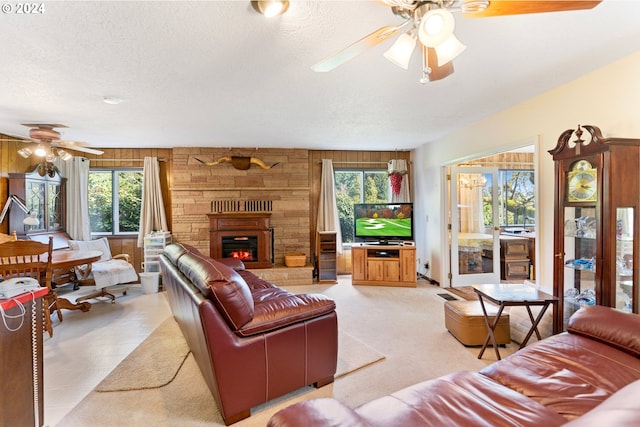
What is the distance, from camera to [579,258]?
2.53m

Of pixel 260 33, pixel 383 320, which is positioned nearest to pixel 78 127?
pixel 260 33

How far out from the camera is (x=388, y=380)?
7.70ft

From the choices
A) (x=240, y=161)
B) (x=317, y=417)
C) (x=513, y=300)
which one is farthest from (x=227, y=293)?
(x=240, y=161)

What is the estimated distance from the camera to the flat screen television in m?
5.52

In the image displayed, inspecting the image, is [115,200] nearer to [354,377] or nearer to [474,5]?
[354,377]

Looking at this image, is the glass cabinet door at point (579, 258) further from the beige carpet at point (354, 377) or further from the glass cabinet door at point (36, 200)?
the glass cabinet door at point (36, 200)

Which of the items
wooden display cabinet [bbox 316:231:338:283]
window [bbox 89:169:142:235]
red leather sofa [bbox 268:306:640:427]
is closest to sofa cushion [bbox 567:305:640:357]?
red leather sofa [bbox 268:306:640:427]

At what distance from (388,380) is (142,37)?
9.41 ft

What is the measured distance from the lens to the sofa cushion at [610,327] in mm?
1642

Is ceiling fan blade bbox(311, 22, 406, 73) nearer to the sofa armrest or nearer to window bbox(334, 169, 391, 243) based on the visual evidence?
the sofa armrest

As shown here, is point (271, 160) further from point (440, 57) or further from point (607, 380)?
point (607, 380)

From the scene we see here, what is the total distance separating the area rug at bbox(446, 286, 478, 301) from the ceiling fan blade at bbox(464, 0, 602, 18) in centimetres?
388

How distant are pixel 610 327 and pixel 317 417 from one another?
1.79m

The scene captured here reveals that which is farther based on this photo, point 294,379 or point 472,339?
point 472,339
